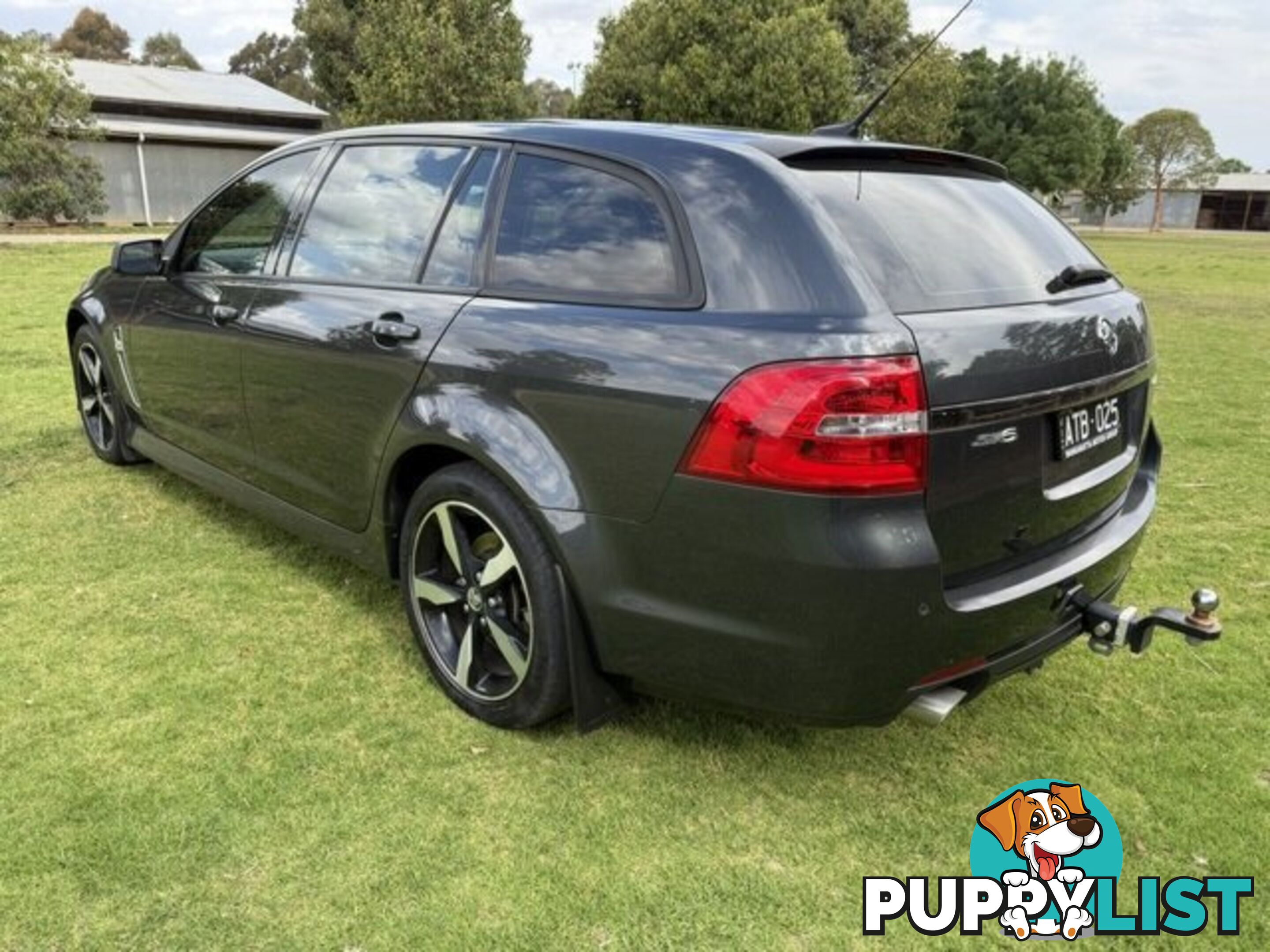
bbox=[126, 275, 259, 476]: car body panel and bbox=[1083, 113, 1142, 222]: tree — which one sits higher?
bbox=[1083, 113, 1142, 222]: tree

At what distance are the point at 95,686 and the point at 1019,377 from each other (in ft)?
8.96

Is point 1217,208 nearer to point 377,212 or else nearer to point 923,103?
point 923,103

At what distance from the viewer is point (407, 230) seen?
3094mm

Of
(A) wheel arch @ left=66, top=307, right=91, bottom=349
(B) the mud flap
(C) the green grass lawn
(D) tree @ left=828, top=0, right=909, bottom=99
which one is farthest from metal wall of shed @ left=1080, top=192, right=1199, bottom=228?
(B) the mud flap

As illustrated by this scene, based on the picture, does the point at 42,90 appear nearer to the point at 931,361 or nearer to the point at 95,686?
the point at 95,686

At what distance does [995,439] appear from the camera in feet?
7.32

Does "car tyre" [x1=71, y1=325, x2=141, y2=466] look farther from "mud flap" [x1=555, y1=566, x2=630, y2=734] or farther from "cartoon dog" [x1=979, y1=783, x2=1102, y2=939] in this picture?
"cartoon dog" [x1=979, y1=783, x2=1102, y2=939]

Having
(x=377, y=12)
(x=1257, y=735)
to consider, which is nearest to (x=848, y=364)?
(x=1257, y=735)

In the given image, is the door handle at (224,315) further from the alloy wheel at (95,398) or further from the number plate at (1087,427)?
the number plate at (1087,427)

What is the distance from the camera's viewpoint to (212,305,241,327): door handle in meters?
3.64

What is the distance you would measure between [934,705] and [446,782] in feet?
4.09

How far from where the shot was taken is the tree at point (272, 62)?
68312mm

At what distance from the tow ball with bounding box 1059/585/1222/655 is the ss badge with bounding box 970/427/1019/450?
19.1 inches

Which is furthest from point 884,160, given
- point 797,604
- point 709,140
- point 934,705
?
point 934,705
